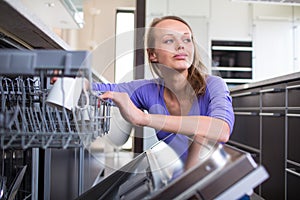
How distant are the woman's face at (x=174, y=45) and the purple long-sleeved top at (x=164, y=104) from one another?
0.11 meters

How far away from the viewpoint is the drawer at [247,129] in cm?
252

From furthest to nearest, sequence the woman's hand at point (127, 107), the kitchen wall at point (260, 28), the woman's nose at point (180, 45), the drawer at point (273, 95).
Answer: the kitchen wall at point (260, 28)
the drawer at point (273, 95)
the woman's nose at point (180, 45)
the woman's hand at point (127, 107)

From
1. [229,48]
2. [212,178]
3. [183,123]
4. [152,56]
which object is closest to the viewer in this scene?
[212,178]

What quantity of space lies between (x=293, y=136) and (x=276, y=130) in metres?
0.27

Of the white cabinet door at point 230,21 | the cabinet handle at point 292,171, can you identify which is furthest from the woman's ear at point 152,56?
the white cabinet door at point 230,21

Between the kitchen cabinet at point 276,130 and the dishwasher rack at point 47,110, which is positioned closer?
the dishwasher rack at point 47,110

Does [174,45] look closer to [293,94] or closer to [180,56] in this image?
[180,56]

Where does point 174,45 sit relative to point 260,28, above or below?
below

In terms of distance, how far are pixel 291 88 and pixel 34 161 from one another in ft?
4.41

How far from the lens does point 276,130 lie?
2092 mm

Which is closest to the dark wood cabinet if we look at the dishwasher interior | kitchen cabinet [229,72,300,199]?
kitchen cabinet [229,72,300,199]

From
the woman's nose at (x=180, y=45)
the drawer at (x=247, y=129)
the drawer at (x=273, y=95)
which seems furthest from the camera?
the drawer at (x=247, y=129)

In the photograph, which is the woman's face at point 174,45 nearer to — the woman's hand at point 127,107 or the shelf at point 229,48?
the woman's hand at point 127,107

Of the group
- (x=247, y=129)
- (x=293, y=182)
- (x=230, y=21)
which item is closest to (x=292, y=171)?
(x=293, y=182)
